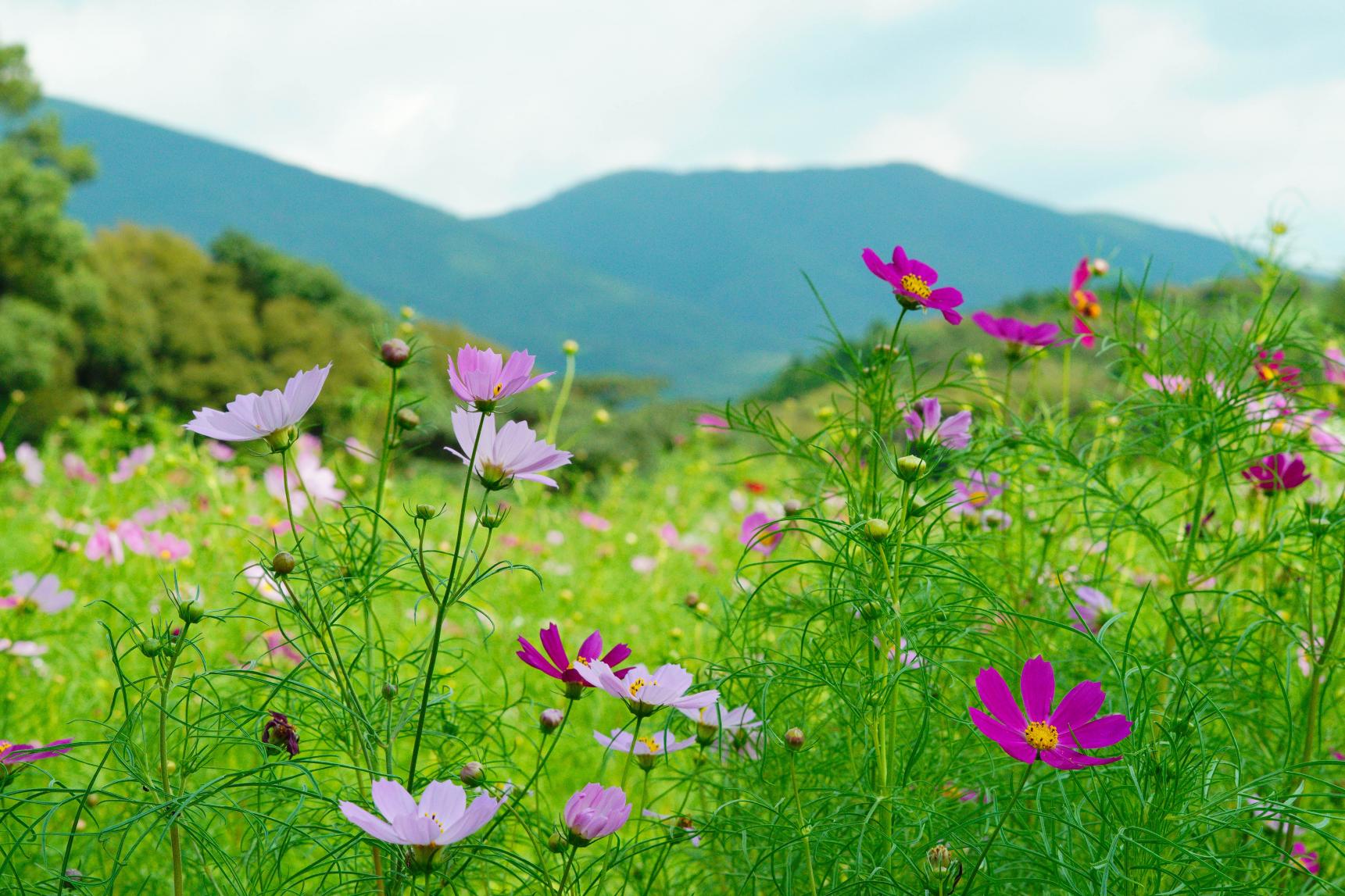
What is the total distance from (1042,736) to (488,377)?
1.47ft

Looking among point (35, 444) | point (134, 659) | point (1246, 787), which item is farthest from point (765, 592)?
point (35, 444)

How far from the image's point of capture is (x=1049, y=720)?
66 cm

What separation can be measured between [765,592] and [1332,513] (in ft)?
1.99

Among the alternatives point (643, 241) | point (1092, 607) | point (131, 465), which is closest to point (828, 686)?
point (1092, 607)

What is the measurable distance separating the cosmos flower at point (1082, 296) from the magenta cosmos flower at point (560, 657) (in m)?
0.92

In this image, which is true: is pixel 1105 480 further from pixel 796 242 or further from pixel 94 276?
pixel 796 242

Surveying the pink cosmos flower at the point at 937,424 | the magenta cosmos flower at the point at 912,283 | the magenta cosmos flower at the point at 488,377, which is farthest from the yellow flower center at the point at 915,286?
the magenta cosmos flower at the point at 488,377

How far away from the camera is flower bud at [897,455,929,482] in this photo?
695mm

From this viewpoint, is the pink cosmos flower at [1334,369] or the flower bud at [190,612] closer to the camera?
the flower bud at [190,612]

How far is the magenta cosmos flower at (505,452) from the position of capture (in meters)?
0.70

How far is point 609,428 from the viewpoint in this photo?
713 cm

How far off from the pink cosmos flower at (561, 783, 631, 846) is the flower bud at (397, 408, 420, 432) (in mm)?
329

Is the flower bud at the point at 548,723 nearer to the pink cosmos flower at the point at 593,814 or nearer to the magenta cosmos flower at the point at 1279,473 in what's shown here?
the pink cosmos flower at the point at 593,814

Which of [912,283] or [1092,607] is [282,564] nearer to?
[912,283]
